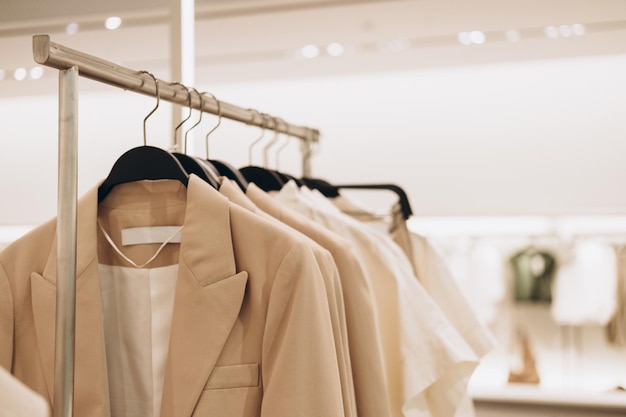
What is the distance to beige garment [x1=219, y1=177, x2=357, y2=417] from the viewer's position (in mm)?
1381

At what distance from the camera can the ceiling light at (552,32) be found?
9.96ft

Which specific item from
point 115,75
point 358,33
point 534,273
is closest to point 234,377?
point 115,75

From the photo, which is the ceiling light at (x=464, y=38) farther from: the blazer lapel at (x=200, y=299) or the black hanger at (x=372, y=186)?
the blazer lapel at (x=200, y=299)

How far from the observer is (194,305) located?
132 centimetres

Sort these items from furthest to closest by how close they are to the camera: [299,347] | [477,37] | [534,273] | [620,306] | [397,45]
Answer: [534,273], [620,306], [397,45], [477,37], [299,347]

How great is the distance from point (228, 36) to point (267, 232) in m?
1.92

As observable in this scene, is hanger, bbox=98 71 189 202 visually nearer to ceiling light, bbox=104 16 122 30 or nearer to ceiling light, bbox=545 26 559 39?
ceiling light, bbox=104 16 122 30

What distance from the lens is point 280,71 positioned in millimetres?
3391

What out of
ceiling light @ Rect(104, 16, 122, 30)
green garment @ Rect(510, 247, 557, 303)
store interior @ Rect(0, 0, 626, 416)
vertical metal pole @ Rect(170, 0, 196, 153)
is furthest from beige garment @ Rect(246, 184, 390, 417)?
green garment @ Rect(510, 247, 557, 303)

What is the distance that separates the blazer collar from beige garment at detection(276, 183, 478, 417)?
44cm

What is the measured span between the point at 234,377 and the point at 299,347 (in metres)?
0.14

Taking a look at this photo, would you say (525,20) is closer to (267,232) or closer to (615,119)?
(615,119)

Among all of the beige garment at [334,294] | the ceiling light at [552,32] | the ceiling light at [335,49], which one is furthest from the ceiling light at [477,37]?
the beige garment at [334,294]

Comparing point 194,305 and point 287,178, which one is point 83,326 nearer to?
point 194,305
